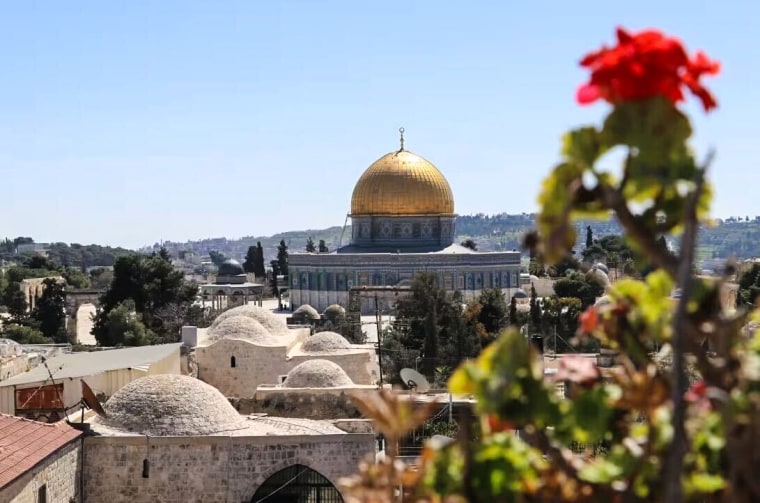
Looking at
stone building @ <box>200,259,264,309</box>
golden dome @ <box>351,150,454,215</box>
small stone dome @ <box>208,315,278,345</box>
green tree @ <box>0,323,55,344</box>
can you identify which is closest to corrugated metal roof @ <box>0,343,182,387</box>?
small stone dome @ <box>208,315,278,345</box>

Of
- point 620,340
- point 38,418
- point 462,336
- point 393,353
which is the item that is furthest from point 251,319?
point 620,340

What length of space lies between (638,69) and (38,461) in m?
9.31

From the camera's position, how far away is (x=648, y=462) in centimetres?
330

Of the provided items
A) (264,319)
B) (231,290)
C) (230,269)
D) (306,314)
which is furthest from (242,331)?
(230,269)

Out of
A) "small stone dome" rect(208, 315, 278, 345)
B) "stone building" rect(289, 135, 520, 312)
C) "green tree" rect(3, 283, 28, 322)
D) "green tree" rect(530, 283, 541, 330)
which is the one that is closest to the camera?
"small stone dome" rect(208, 315, 278, 345)

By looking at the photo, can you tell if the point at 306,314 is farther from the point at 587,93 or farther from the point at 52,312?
the point at 587,93

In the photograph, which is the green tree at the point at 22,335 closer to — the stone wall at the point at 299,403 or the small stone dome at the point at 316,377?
the small stone dome at the point at 316,377

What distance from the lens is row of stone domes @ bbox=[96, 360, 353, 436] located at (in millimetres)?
13180

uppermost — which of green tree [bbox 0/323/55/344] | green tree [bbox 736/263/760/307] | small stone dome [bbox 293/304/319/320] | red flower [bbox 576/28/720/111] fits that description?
red flower [bbox 576/28/720/111]

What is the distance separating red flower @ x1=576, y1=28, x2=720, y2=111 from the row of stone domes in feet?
34.8

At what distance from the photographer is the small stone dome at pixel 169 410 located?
43.2 feet

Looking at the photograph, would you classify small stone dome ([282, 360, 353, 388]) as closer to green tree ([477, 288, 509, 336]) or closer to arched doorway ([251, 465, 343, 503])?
arched doorway ([251, 465, 343, 503])

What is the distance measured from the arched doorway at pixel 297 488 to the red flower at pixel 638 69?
10.5 meters

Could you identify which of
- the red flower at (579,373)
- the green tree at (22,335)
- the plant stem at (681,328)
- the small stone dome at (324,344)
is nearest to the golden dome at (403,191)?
the green tree at (22,335)
